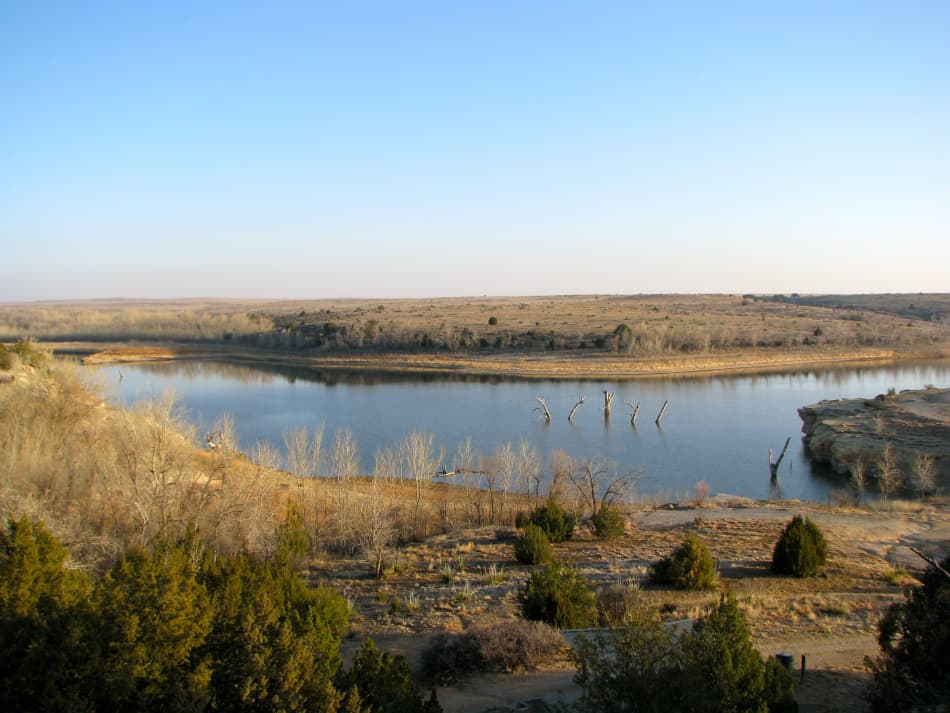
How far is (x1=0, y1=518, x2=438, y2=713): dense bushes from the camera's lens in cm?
534

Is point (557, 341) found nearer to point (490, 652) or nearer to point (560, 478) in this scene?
point (560, 478)

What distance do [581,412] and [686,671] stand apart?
30.8m

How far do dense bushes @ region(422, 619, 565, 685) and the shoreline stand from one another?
135 feet

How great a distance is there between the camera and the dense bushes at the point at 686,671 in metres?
5.51

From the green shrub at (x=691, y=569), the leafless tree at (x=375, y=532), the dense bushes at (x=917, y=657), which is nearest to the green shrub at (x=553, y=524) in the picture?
the leafless tree at (x=375, y=532)

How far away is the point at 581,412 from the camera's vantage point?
36.0m

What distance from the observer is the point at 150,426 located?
1638 centimetres

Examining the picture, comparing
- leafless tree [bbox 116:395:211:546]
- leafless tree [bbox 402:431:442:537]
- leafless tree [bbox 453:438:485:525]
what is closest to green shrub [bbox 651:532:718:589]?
leafless tree [bbox 402:431:442:537]

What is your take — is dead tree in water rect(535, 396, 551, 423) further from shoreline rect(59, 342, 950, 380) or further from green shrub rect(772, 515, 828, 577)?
green shrub rect(772, 515, 828, 577)

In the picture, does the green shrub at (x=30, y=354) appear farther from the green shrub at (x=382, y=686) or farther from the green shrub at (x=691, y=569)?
the green shrub at (x=382, y=686)

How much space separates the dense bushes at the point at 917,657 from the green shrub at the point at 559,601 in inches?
143

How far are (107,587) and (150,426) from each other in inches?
443

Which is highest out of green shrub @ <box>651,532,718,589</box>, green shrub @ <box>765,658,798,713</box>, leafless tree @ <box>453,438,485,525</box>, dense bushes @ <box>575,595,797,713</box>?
dense bushes @ <box>575,595,797,713</box>

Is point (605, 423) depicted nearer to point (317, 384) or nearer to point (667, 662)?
point (317, 384)
